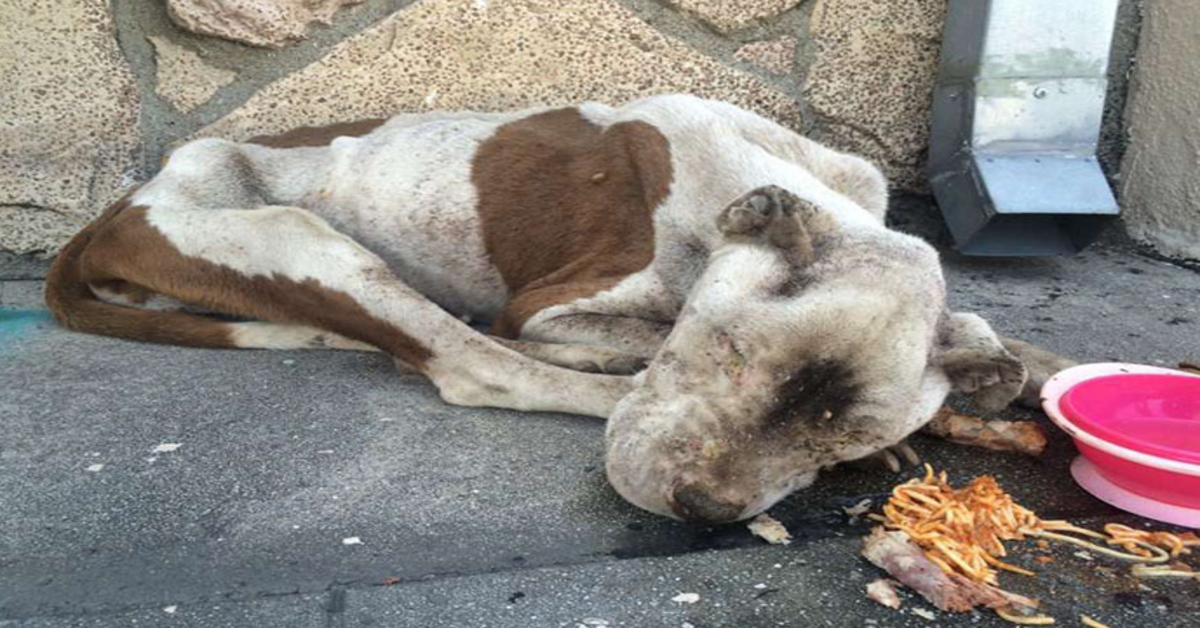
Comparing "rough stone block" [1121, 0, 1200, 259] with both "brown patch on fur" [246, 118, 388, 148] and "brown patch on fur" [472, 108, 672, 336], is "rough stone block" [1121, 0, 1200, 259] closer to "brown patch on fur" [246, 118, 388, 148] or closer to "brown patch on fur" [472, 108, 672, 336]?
"brown patch on fur" [472, 108, 672, 336]

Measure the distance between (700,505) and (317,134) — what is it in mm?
2006

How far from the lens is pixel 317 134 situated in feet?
11.3

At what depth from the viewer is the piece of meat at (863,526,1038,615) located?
1.85 metres

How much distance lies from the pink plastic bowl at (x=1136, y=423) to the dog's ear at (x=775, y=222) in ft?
1.99

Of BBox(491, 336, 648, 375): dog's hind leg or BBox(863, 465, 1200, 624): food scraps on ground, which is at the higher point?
BBox(863, 465, 1200, 624): food scraps on ground

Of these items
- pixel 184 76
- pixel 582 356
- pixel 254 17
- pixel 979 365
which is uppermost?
pixel 254 17

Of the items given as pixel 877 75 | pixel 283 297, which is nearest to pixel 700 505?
pixel 283 297

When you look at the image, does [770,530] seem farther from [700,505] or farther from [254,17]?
[254,17]

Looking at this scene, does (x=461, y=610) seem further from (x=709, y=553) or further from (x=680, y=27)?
(x=680, y=27)

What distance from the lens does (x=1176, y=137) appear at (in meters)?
3.81

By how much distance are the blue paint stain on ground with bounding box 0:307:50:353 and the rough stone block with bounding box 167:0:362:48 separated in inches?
38.3

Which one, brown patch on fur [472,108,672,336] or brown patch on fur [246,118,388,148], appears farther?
brown patch on fur [246,118,388,148]

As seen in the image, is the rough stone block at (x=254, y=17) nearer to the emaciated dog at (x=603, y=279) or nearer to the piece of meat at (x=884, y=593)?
the emaciated dog at (x=603, y=279)

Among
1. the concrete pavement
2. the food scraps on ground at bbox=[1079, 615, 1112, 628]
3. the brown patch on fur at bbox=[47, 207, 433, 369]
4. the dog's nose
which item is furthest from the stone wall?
the food scraps on ground at bbox=[1079, 615, 1112, 628]
